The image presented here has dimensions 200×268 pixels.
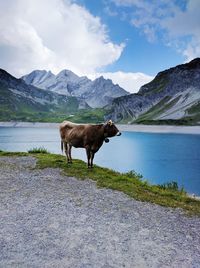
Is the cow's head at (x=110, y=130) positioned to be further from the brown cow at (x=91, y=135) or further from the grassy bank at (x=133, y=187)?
the grassy bank at (x=133, y=187)

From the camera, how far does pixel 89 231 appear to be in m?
10.1

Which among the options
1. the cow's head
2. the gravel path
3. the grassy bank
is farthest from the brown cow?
the gravel path

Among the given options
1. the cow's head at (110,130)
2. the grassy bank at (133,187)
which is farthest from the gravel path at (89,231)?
the cow's head at (110,130)

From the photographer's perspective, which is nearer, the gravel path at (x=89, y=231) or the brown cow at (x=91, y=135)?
the gravel path at (x=89, y=231)

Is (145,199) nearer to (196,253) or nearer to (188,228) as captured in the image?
(188,228)

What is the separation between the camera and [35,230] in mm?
10148

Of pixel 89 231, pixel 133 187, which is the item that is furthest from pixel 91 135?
pixel 89 231

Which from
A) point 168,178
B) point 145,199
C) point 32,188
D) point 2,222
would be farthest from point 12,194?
point 168,178

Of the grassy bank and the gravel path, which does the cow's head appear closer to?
the grassy bank

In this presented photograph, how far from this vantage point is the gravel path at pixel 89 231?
838 centimetres

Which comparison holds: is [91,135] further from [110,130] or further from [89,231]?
[89,231]

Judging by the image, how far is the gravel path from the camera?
8.38 m

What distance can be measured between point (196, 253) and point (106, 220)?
10.8 ft

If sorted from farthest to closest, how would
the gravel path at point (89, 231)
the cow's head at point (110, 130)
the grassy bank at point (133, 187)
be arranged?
the cow's head at point (110, 130) < the grassy bank at point (133, 187) < the gravel path at point (89, 231)
